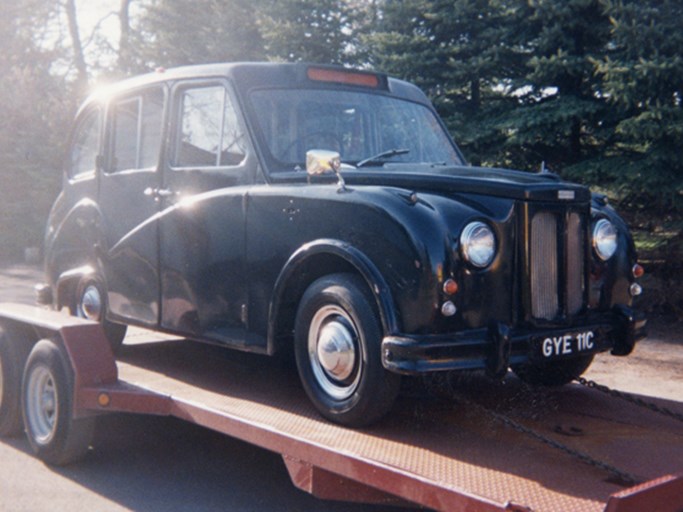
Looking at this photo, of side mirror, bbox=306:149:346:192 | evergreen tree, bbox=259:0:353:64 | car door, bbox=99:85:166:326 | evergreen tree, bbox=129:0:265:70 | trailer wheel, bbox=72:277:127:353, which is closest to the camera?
side mirror, bbox=306:149:346:192

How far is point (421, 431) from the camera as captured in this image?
13.6 ft

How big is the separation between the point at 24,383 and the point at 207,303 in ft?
5.09

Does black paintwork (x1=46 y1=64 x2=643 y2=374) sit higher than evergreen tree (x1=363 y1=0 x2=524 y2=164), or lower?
lower

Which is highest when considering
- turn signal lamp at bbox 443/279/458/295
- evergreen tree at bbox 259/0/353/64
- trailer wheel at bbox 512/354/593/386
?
evergreen tree at bbox 259/0/353/64

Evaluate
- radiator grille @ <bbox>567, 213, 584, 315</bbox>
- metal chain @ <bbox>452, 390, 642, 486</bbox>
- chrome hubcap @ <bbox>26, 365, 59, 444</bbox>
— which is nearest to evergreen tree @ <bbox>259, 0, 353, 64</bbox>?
chrome hubcap @ <bbox>26, 365, 59, 444</bbox>

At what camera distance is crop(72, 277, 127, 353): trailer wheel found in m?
6.55

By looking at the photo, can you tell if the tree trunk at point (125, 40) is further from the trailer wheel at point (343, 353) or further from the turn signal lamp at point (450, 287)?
the turn signal lamp at point (450, 287)

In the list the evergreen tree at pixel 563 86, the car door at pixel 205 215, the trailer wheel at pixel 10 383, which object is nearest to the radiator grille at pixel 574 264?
the car door at pixel 205 215

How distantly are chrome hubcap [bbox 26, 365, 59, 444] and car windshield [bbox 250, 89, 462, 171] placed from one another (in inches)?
83.3

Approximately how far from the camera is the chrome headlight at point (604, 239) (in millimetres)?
4676

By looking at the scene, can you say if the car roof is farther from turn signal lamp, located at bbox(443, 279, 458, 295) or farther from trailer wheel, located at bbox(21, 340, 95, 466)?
turn signal lamp, located at bbox(443, 279, 458, 295)

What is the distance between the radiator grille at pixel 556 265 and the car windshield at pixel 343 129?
1312mm

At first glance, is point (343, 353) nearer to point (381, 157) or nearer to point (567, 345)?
point (567, 345)

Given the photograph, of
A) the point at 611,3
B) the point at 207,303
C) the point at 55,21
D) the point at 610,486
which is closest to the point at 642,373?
the point at 611,3
